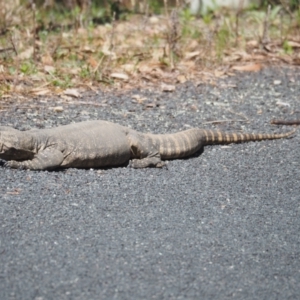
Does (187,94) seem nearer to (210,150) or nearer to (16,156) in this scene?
(210,150)

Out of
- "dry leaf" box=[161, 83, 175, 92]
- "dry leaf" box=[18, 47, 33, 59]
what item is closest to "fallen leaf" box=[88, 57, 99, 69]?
"dry leaf" box=[18, 47, 33, 59]

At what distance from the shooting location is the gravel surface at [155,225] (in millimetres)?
4398

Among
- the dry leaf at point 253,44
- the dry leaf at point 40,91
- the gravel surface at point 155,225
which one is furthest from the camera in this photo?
the dry leaf at point 253,44

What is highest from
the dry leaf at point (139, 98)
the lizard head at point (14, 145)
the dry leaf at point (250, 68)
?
the lizard head at point (14, 145)

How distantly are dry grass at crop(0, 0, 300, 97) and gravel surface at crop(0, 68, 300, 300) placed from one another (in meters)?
1.19

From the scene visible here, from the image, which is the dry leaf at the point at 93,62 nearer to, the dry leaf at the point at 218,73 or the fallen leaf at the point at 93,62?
the fallen leaf at the point at 93,62

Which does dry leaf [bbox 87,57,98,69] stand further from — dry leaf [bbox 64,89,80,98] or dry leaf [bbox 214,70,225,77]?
dry leaf [bbox 214,70,225,77]

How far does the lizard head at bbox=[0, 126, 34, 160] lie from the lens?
6.18m

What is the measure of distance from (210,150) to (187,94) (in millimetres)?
1803

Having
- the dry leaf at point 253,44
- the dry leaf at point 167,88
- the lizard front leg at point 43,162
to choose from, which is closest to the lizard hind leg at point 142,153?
the lizard front leg at point 43,162

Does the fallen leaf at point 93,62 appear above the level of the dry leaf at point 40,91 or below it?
above

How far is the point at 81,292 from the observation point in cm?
423

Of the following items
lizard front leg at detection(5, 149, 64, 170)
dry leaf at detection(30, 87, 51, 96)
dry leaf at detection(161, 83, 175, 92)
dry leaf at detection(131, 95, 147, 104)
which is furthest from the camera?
dry leaf at detection(161, 83, 175, 92)

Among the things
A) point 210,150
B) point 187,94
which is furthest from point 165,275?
point 187,94
